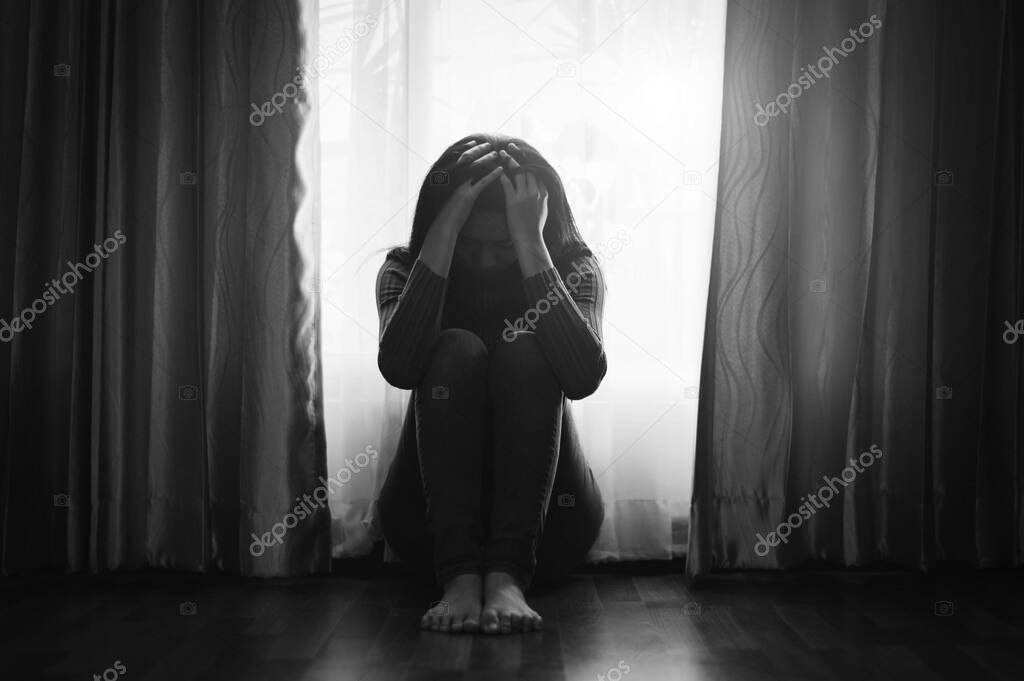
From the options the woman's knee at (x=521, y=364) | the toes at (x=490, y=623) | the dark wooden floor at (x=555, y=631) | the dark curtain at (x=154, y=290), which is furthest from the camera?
the dark curtain at (x=154, y=290)

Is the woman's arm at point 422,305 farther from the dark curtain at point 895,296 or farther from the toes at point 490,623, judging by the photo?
the dark curtain at point 895,296

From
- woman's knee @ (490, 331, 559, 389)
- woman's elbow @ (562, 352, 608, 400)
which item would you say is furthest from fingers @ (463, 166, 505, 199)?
woman's elbow @ (562, 352, 608, 400)

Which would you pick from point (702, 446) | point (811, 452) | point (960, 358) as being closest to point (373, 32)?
point (702, 446)

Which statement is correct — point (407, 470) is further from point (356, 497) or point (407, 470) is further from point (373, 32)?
point (373, 32)

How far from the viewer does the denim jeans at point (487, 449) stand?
5.02ft

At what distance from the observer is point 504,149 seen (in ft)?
5.70

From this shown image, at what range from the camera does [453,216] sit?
1657 mm

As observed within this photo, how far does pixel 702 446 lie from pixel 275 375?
967 mm

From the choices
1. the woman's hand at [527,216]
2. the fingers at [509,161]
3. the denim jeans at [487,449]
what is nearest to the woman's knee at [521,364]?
the denim jeans at [487,449]

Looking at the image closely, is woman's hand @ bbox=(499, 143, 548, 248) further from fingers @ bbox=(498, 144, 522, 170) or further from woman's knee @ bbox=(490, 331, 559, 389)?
woman's knee @ bbox=(490, 331, 559, 389)

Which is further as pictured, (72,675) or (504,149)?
(504,149)

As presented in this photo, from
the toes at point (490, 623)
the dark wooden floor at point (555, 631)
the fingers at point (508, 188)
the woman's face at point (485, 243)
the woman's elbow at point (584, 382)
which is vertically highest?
the fingers at point (508, 188)

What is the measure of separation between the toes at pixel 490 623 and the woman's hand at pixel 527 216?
60 cm

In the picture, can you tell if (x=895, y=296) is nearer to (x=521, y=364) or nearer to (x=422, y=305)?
(x=521, y=364)
